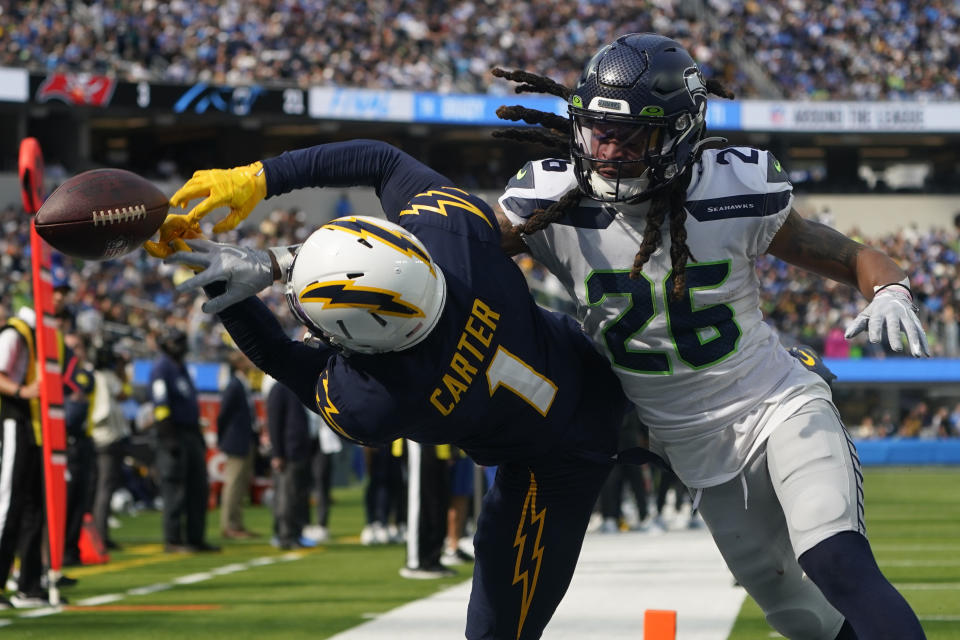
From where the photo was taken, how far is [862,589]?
10.1 ft

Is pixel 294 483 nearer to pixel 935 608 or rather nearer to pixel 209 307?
pixel 935 608

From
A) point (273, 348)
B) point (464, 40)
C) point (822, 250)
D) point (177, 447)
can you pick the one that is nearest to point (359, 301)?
point (273, 348)

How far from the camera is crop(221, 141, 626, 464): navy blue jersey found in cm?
320

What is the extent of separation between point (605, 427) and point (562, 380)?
24 cm

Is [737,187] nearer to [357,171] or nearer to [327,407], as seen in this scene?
[357,171]

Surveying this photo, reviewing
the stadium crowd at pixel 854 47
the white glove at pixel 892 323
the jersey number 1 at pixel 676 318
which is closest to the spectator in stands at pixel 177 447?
the jersey number 1 at pixel 676 318

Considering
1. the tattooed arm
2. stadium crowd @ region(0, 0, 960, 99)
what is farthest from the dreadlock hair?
stadium crowd @ region(0, 0, 960, 99)

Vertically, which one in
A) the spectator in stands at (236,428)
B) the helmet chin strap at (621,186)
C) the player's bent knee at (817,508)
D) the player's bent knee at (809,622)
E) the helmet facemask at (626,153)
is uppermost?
the helmet facemask at (626,153)

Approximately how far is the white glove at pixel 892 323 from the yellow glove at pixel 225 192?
1476mm

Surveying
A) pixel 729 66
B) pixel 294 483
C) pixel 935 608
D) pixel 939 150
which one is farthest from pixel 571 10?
pixel 935 608

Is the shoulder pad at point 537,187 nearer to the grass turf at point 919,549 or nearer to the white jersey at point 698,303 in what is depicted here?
the white jersey at point 698,303

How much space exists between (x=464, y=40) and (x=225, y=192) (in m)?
27.4

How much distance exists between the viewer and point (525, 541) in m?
3.60

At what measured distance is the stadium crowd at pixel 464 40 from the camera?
26500 mm
